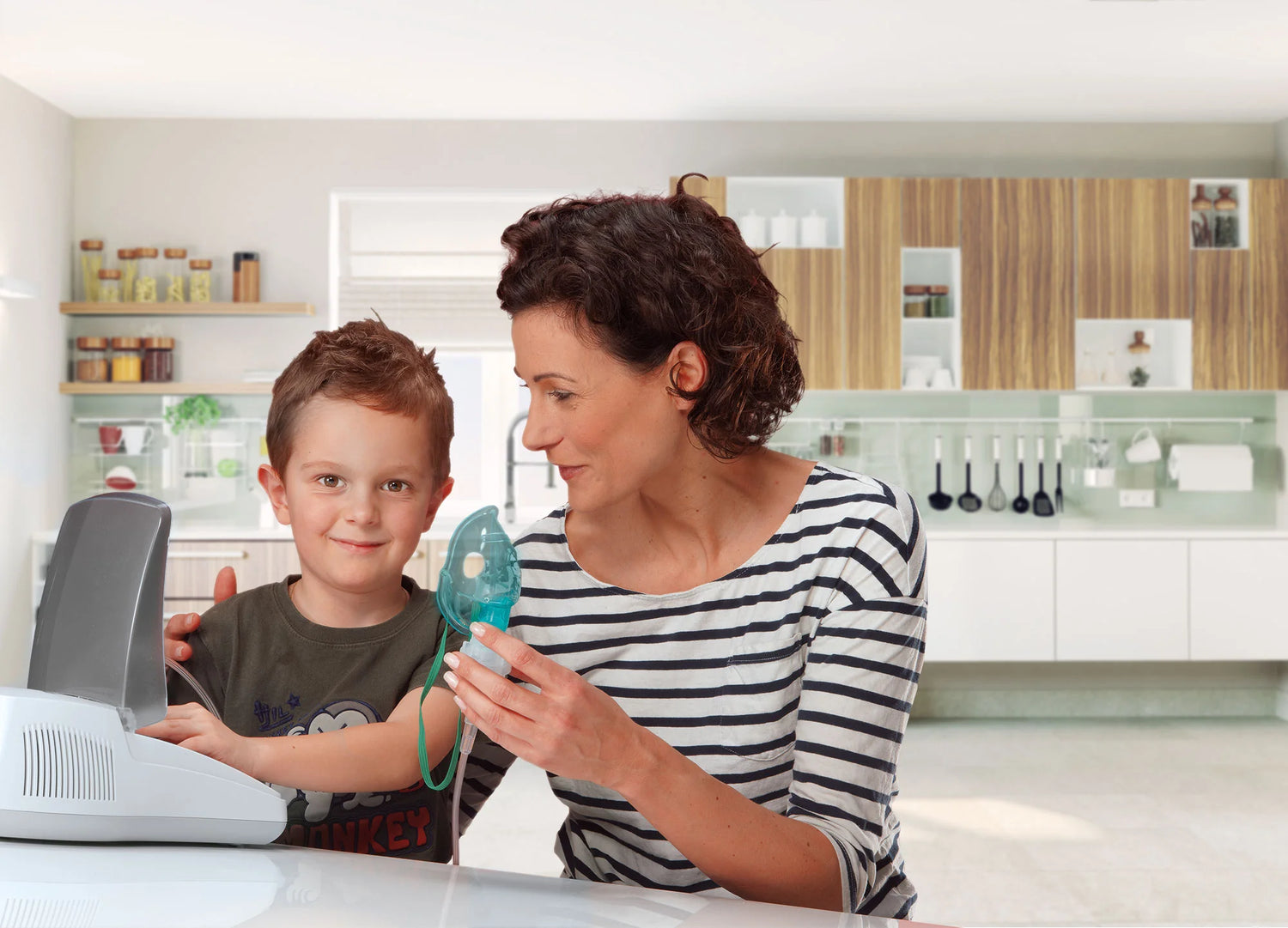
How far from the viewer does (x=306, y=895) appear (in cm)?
59

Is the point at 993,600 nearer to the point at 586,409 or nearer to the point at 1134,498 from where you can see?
the point at 1134,498

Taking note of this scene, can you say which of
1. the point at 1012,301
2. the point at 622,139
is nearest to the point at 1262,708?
the point at 1012,301

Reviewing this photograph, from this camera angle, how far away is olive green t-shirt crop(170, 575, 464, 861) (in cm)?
102

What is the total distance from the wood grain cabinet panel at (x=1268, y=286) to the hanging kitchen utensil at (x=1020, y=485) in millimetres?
1053

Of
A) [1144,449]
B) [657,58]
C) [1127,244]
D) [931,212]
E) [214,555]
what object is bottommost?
[214,555]

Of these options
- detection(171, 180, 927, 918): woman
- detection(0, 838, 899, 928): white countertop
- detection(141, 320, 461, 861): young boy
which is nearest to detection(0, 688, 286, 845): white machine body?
Result: detection(0, 838, 899, 928): white countertop

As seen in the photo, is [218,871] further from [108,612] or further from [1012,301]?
[1012,301]

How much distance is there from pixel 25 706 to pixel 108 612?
0.24 feet

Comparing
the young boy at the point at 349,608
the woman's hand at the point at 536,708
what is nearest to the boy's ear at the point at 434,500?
the young boy at the point at 349,608

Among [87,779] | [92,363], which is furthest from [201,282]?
[87,779]

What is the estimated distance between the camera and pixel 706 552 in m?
1.18

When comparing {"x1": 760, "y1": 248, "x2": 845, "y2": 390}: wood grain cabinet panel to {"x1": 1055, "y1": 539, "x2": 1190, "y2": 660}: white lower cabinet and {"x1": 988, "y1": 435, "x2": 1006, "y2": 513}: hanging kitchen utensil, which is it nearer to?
{"x1": 988, "y1": 435, "x2": 1006, "y2": 513}: hanging kitchen utensil

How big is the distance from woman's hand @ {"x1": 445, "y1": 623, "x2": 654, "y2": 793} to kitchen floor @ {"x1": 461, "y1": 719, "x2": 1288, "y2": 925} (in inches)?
90.9

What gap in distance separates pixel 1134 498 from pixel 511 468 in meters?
3.02
